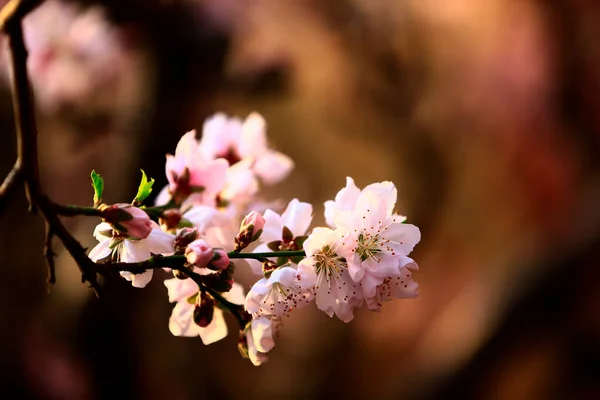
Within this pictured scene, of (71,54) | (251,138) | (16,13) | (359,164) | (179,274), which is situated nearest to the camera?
(16,13)

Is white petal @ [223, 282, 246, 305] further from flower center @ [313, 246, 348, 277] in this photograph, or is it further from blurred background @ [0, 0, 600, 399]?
blurred background @ [0, 0, 600, 399]

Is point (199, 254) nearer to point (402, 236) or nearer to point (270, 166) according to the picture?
point (402, 236)

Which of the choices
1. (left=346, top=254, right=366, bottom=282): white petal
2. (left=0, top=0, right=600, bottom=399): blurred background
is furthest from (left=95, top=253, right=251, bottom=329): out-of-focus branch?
(left=0, top=0, right=600, bottom=399): blurred background

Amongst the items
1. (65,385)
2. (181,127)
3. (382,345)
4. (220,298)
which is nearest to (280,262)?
(220,298)

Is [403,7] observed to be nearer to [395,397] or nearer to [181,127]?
[181,127]

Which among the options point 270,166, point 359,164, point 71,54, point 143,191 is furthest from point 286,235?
point 359,164

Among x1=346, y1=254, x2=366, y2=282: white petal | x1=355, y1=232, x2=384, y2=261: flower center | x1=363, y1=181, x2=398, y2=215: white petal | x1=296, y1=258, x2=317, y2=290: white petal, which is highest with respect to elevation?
x1=363, y1=181, x2=398, y2=215: white petal

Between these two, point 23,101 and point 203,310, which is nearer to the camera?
point 23,101
